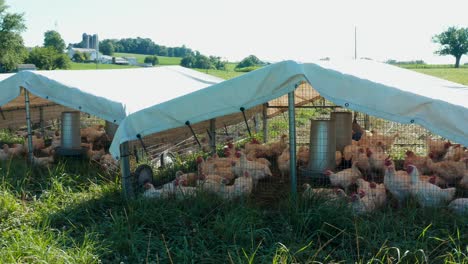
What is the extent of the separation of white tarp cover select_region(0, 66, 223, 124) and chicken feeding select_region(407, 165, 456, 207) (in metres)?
3.92

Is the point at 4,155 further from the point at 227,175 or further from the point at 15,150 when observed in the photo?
the point at 227,175

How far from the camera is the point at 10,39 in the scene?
49469mm

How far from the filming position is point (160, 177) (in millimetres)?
8070

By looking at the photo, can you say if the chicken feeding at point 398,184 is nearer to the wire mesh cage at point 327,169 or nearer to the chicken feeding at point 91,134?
the wire mesh cage at point 327,169

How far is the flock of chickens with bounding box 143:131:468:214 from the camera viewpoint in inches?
239

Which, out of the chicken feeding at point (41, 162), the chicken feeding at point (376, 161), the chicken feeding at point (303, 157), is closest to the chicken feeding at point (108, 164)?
the chicken feeding at point (41, 162)

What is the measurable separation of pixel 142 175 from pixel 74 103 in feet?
5.53

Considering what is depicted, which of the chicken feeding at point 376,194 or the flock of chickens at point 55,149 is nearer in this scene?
the chicken feeding at point 376,194

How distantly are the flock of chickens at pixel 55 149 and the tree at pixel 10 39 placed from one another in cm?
4025

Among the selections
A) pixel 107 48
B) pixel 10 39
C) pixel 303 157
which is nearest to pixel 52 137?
pixel 303 157

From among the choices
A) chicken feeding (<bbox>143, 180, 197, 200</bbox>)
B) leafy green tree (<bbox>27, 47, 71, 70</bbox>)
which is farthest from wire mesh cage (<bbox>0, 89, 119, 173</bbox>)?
leafy green tree (<bbox>27, 47, 71, 70</bbox>)

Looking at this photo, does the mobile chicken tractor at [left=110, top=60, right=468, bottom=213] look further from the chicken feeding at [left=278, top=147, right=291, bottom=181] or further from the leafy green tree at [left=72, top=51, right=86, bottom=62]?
the leafy green tree at [left=72, top=51, right=86, bottom=62]

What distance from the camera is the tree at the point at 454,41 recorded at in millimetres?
101906

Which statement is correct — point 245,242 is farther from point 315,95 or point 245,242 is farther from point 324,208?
point 315,95
